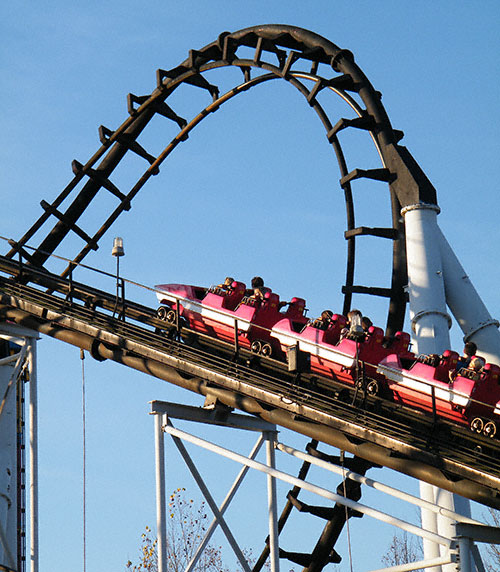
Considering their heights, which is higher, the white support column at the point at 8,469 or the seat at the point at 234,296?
the seat at the point at 234,296

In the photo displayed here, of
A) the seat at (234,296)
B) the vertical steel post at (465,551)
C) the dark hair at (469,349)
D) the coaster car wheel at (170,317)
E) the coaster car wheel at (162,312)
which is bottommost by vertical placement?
the vertical steel post at (465,551)

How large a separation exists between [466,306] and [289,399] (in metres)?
5.92

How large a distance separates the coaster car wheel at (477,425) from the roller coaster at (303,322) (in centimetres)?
10

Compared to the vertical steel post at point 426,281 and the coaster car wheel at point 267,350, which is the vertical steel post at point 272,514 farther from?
the vertical steel post at point 426,281

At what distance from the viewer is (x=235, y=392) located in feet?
49.3

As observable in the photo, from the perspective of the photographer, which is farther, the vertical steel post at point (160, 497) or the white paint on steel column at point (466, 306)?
the white paint on steel column at point (466, 306)

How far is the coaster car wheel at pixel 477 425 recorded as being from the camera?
50.2 feet

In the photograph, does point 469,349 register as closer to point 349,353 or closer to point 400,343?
point 400,343

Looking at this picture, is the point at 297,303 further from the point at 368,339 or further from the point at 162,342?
the point at 162,342

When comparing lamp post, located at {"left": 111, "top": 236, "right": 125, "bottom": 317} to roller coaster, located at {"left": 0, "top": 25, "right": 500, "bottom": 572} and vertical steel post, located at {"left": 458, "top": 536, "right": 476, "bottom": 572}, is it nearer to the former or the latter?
roller coaster, located at {"left": 0, "top": 25, "right": 500, "bottom": 572}

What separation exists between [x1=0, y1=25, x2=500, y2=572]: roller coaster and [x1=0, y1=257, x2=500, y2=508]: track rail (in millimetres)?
19

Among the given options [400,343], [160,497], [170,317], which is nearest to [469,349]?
[400,343]

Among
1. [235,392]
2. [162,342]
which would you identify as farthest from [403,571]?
[162,342]

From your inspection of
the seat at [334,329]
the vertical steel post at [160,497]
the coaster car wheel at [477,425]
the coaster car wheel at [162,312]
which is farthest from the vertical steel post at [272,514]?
the coaster car wheel at [162,312]
